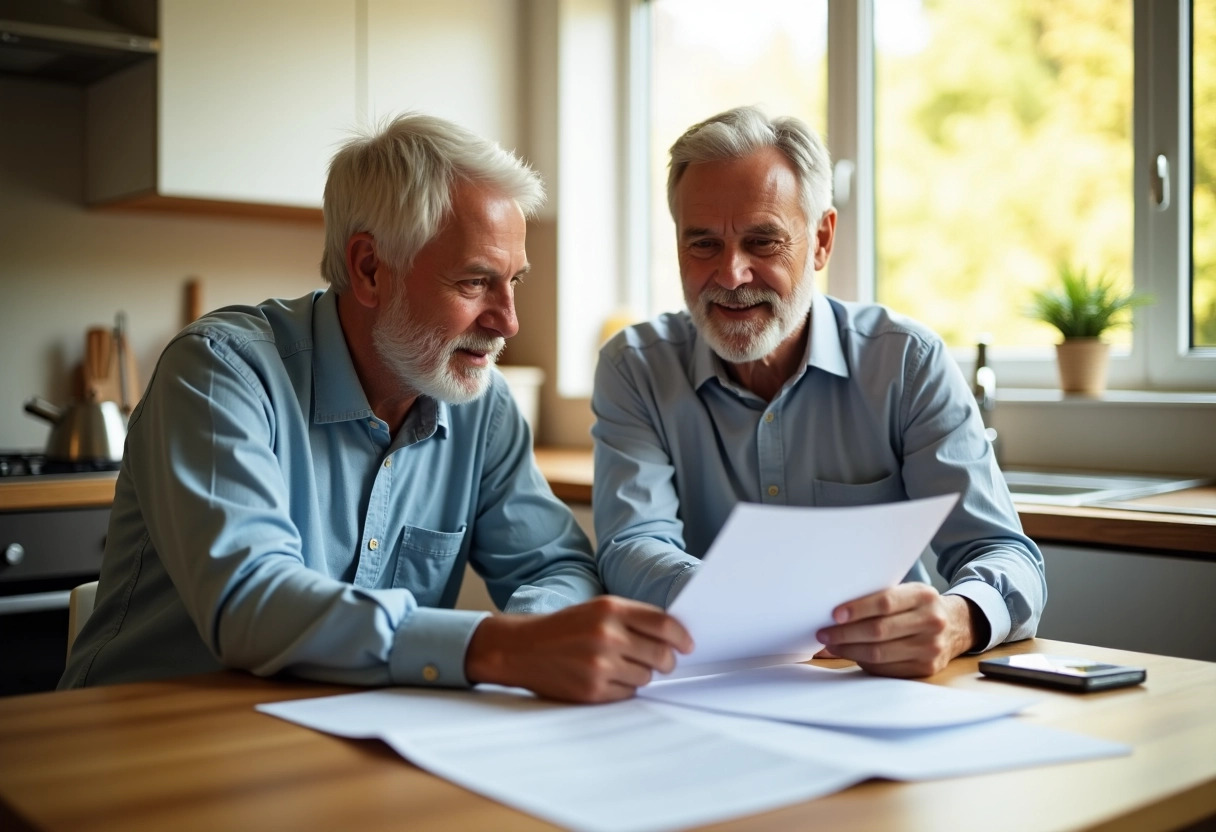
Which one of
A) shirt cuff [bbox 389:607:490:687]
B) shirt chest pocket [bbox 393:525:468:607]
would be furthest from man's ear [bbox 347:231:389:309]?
shirt cuff [bbox 389:607:490:687]

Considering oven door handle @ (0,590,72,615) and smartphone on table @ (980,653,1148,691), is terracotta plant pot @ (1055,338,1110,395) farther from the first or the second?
oven door handle @ (0,590,72,615)

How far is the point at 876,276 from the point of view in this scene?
3.14 m

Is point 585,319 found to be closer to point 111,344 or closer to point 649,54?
point 649,54

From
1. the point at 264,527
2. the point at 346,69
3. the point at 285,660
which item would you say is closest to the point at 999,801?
the point at 285,660

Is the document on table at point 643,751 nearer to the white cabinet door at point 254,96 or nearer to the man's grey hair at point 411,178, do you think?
the man's grey hair at point 411,178

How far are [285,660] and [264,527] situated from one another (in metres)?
0.16

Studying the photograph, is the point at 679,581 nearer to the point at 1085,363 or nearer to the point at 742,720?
the point at 742,720

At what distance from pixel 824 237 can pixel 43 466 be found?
69.6 inches

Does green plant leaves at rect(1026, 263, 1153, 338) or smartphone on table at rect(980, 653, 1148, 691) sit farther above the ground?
green plant leaves at rect(1026, 263, 1153, 338)

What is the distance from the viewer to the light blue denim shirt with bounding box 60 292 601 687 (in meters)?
1.16

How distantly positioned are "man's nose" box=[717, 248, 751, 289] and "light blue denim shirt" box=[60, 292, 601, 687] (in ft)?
1.17

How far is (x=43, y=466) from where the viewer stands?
268 centimetres

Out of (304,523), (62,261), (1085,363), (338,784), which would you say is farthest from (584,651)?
(62,261)

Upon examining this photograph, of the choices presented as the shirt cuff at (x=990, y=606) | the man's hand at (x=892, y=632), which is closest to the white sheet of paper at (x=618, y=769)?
the man's hand at (x=892, y=632)
